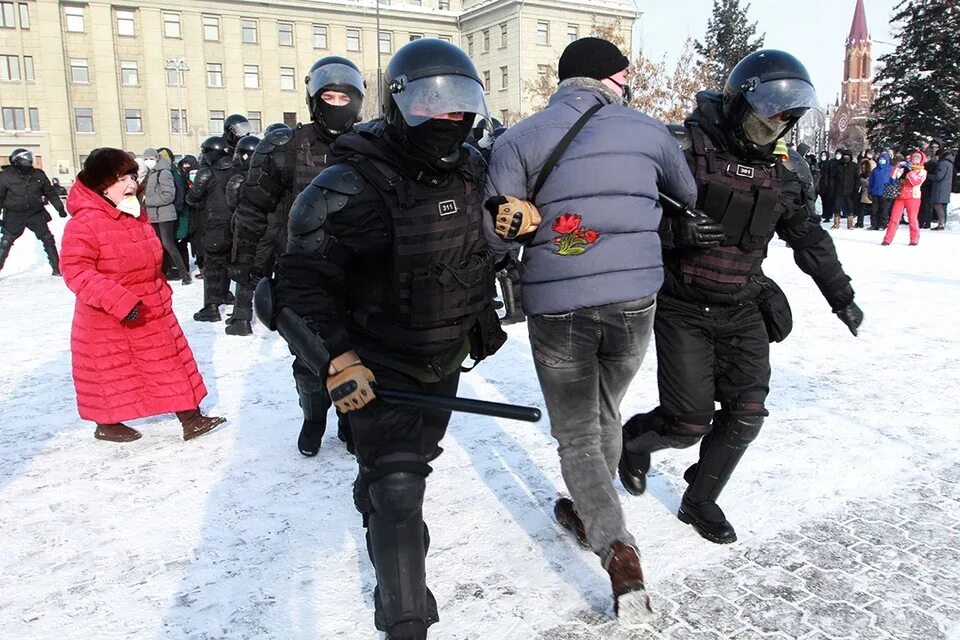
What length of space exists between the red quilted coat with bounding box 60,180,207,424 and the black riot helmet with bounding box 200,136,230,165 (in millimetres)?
5164

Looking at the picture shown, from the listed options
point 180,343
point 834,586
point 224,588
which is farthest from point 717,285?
point 180,343

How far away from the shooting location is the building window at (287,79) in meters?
53.8

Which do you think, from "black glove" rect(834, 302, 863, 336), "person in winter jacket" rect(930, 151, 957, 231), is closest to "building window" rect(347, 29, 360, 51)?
"person in winter jacket" rect(930, 151, 957, 231)

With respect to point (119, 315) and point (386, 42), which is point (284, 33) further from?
point (119, 315)

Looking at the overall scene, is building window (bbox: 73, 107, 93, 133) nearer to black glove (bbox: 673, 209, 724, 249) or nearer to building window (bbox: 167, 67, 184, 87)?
building window (bbox: 167, 67, 184, 87)

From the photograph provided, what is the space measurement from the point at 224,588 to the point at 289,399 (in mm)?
2666

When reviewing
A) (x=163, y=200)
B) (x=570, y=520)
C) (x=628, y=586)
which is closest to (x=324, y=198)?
(x=628, y=586)

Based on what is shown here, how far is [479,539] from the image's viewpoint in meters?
3.33

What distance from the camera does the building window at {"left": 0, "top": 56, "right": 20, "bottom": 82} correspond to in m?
47.1

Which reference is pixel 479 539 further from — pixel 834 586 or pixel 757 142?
pixel 757 142

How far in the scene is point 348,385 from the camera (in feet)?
7.36

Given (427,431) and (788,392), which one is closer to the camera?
(427,431)

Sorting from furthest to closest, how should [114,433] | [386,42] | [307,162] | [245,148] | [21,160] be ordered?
[386,42] < [21,160] < [245,148] < [114,433] < [307,162]

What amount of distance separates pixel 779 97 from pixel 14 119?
55243mm
